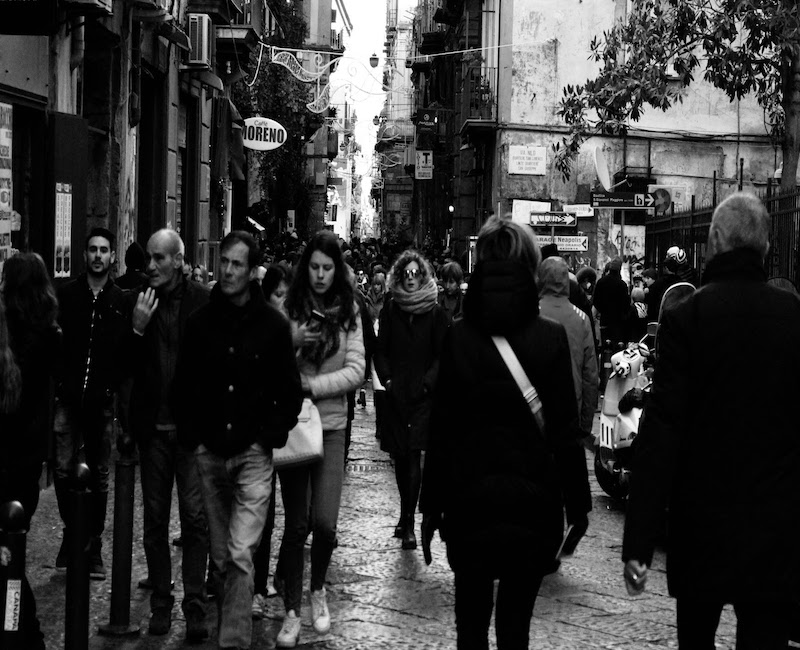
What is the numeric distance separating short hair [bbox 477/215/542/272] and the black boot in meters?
4.19

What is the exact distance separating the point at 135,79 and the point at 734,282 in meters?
13.2

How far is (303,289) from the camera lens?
682 centimetres

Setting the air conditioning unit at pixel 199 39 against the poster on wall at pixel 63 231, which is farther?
the air conditioning unit at pixel 199 39

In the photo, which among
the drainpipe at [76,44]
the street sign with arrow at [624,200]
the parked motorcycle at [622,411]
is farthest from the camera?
the street sign with arrow at [624,200]

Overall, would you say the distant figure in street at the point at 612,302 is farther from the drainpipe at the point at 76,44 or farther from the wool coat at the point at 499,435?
the wool coat at the point at 499,435

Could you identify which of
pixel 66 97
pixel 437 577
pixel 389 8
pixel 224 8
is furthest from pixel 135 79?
pixel 389 8

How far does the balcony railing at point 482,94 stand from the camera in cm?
3344

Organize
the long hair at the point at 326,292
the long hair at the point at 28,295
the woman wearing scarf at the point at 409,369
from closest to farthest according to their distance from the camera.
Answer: the long hair at the point at 28,295 < the long hair at the point at 326,292 < the woman wearing scarf at the point at 409,369

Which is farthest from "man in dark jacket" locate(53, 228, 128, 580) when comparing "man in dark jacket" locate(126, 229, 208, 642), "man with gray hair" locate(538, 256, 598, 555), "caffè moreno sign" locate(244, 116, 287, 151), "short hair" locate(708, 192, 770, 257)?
"caffè moreno sign" locate(244, 116, 287, 151)

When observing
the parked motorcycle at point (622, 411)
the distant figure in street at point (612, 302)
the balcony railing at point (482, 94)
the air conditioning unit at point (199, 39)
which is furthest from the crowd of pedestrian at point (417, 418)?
the balcony railing at point (482, 94)

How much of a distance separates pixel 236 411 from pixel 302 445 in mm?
540

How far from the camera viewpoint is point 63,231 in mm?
12578

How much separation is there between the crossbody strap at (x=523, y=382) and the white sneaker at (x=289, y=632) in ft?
7.57

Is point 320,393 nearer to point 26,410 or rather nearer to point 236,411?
point 236,411
